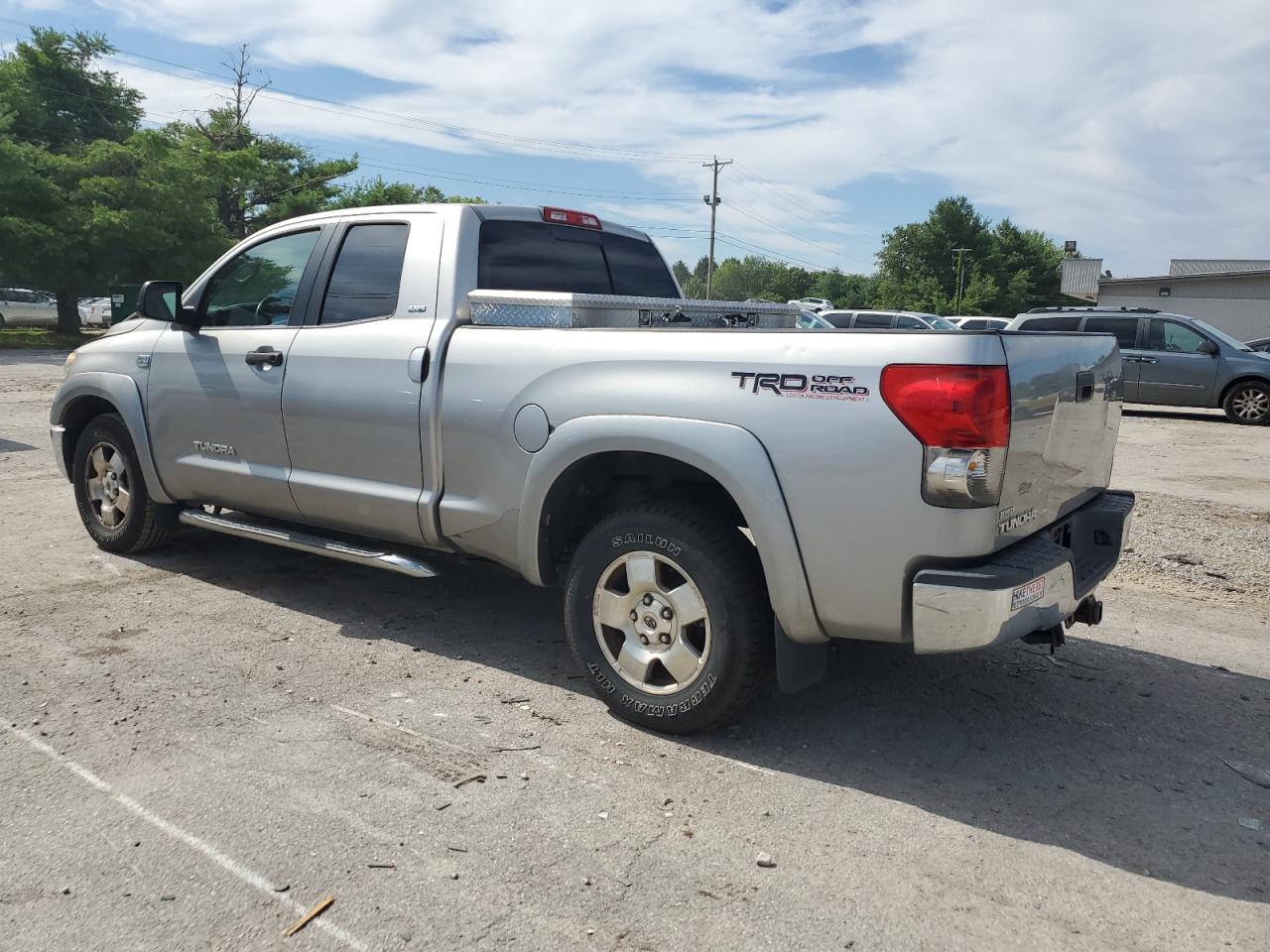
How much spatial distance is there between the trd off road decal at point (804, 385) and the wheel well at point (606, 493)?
42 centimetres

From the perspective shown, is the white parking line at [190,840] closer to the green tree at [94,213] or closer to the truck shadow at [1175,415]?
the truck shadow at [1175,415]

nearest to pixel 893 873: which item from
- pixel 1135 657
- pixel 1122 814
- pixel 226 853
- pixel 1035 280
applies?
pixel 1122 814

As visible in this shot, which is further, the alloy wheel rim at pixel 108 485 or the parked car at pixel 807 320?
the alloy wheel rim at pixel 108 485

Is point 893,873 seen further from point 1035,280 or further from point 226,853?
point 1035,280

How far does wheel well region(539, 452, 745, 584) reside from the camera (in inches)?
145

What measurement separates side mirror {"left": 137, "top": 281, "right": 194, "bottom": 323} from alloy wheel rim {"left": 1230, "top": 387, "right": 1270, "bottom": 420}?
16244 millimetres

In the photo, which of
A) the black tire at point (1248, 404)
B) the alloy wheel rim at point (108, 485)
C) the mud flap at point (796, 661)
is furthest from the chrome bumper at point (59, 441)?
the black tire at point (1248, 404)

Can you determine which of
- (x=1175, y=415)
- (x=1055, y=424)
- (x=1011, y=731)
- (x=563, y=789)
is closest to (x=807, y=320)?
(x=1175, y=415)

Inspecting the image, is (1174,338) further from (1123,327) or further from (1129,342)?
(1123,327)

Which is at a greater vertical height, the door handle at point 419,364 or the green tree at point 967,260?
the green tree at point 967,260

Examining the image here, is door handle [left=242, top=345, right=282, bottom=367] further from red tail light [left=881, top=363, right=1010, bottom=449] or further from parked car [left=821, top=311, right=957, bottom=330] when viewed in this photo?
parked car [left=821, top=311, right=957, bottom=330]

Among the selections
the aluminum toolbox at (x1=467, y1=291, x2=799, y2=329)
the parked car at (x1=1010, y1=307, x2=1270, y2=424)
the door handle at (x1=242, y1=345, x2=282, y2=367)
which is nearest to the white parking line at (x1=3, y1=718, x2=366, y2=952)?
the door handle at (x1=242, y1=345, x2=282, y2=367)

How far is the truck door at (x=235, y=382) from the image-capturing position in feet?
16.1

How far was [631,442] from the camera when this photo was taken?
356cm
